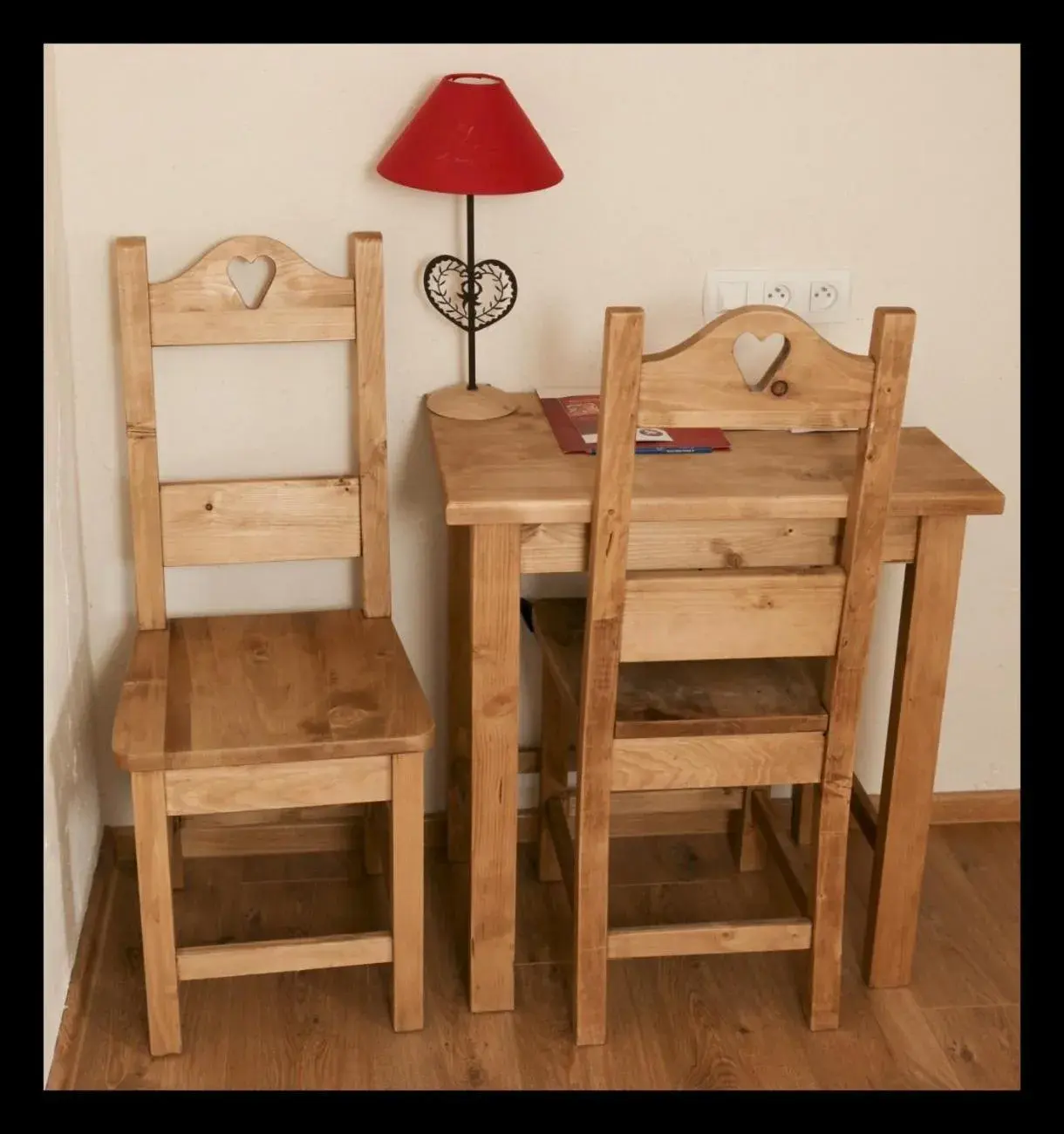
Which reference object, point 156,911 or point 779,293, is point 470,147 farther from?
point 156,911

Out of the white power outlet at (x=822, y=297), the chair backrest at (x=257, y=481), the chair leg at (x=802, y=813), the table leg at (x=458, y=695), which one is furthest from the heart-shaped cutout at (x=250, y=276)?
the chair leg at (x=802, y=813)

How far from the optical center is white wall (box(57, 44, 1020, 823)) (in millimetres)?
2168

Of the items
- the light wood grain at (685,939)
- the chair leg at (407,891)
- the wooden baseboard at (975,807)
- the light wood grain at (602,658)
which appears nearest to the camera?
the light wood grain at (602,658)

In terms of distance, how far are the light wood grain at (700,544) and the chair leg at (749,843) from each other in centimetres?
65

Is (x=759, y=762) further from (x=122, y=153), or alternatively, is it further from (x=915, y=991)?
(x=122, y=153)

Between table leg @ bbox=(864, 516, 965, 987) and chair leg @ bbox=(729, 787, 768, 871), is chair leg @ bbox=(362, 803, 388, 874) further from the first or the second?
table leg @ bbox=(864, 516, 965, 987)

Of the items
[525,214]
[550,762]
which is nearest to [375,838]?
[550,762]

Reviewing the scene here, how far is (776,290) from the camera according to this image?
2.33 meters

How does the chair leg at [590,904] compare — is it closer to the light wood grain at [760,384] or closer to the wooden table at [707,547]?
the wooden table at [707,547]

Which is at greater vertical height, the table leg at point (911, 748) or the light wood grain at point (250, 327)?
the light wood grain at point (250, 327)

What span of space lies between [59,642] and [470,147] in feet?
2.90

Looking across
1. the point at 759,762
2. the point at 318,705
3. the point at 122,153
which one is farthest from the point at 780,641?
the point at 122,153

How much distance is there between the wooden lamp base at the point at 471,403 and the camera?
2219 mm

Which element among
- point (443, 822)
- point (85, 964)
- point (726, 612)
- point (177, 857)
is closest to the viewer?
point (726, 612)
